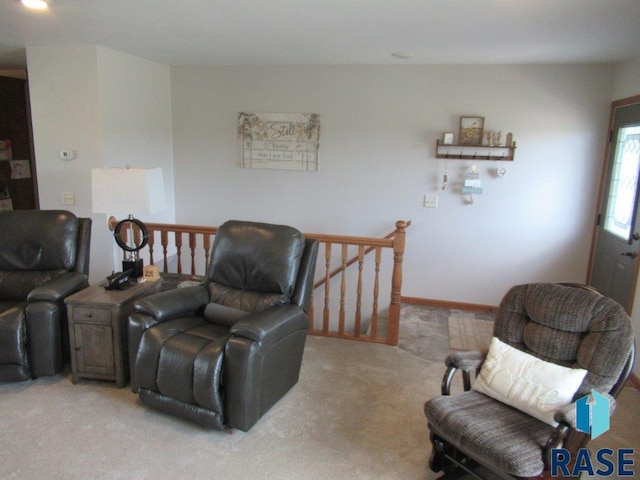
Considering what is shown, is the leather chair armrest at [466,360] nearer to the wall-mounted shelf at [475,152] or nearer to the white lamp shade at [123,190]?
the white lamp shade at [123,190]

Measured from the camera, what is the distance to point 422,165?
473 cm

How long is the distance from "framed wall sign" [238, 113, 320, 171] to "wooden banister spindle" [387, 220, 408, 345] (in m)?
1.87

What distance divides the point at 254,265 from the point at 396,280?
1.15 m

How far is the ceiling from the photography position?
2.70 metres

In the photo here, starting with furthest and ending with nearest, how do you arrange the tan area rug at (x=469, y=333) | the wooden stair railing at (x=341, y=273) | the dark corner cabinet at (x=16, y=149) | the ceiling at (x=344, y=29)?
the dark corner cabinet at (x=16, y=149) → the tan area rug at (x=469, y=333) → the wooden stair railing at (x=341, y=273) → the ceiling at (x=344, y=29)

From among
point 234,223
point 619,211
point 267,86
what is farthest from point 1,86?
point 619,211

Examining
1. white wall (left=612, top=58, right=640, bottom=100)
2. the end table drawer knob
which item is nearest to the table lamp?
the end table drawer knob

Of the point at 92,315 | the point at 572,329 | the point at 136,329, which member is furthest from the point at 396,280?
the point at 92,315

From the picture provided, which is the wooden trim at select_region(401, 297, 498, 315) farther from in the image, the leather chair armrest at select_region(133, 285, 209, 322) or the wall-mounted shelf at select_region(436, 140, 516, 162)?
the leather chair armrest at select_region(133, 285, 209, 322)

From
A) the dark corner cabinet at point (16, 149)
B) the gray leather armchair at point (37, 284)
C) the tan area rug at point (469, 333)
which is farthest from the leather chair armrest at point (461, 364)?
the dark corner cabinet at point (16, 149)

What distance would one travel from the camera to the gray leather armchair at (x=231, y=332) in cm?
233

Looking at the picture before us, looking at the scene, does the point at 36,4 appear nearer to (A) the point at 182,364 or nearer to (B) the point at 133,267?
(B) the point at 133,267

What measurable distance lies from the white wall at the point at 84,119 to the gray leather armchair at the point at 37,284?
998 mm

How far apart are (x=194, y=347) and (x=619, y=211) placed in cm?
372
